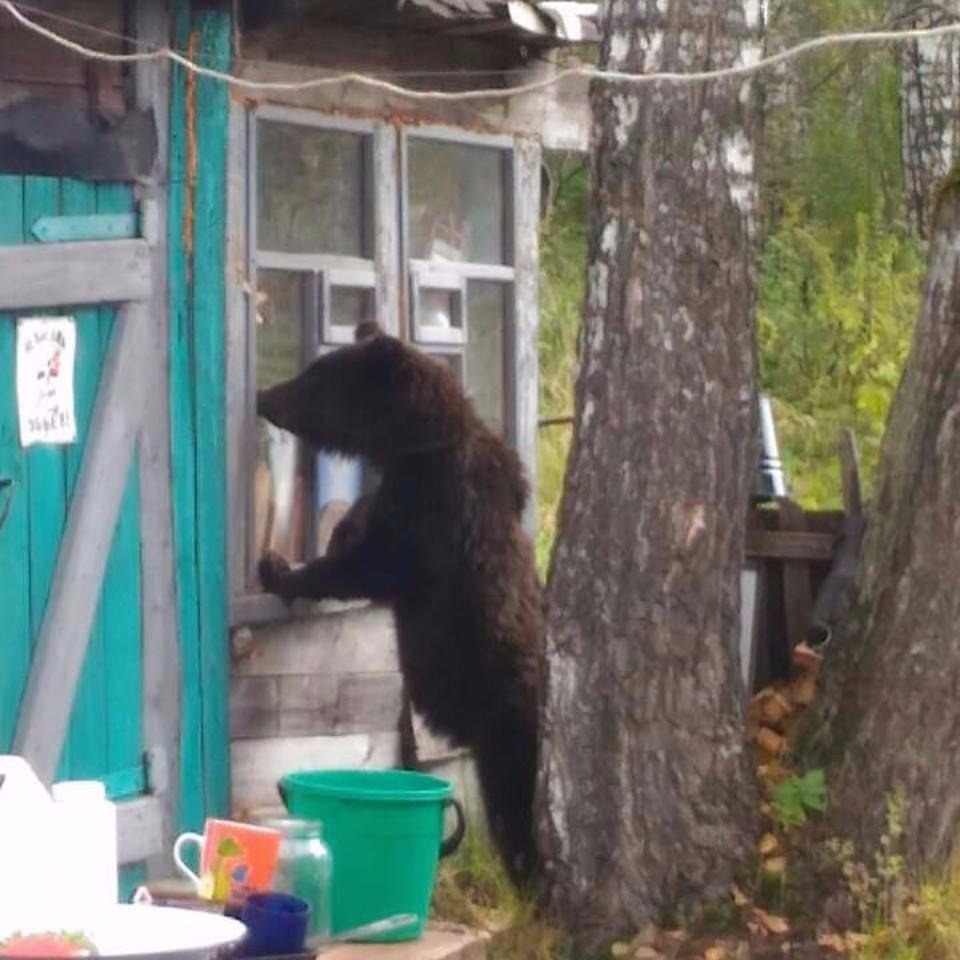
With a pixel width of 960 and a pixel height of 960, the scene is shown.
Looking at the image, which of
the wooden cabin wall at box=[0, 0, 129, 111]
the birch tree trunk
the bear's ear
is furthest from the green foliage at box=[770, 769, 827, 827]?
the birch tree trunk

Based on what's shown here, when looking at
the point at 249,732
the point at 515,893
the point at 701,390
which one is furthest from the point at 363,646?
the point at 701,390

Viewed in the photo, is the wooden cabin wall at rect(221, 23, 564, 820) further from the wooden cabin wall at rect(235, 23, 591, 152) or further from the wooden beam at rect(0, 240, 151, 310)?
the wooden beam at rect(0, 240, 151, 310)

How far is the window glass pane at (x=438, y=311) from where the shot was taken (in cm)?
902

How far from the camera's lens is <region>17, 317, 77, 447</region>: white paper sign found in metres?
6.63

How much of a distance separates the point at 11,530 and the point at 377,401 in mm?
1915

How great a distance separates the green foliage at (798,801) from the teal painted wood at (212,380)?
170 centimetres

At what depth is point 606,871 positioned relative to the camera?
297 inches

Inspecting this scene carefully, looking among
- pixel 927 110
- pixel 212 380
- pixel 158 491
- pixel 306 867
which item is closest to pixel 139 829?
pixel 306 867

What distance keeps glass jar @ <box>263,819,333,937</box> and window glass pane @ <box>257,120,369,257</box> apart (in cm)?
236

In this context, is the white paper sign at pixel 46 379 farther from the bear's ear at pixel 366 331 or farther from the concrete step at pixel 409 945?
the bear's ear at pixel 366 331

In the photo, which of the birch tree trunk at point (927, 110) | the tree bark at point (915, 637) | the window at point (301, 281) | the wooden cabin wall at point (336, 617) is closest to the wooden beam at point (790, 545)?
the wooden cabin wall at point (336, 617)

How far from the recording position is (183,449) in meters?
7.44

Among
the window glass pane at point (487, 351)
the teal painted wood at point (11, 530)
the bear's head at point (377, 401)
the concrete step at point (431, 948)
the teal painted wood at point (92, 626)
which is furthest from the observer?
the window glass pane at point (487, 351)

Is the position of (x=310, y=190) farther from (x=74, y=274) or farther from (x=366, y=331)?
(x=74, y=274)
